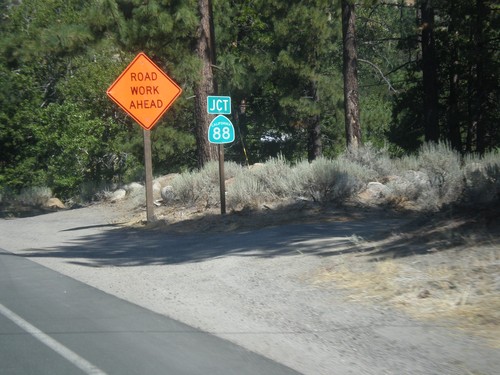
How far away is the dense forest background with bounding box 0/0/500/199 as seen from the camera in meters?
22.9

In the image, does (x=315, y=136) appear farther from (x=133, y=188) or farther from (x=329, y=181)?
(x=329, y=181)

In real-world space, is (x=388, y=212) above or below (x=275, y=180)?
below

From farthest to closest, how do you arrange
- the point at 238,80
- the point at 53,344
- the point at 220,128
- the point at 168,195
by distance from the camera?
the point at 238,80 < the point at 168,195 < the point at 220,128 < the point at 53,344

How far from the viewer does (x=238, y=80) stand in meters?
31.4

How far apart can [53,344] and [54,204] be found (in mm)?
21929

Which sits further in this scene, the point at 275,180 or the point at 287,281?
the point at 275,180

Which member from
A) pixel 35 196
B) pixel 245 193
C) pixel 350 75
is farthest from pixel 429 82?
pixel 35 196

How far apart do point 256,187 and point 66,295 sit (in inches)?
358

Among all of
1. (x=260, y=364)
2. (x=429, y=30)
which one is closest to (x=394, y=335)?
(x=260, y=364)

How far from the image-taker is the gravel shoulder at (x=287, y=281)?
23.6 ft

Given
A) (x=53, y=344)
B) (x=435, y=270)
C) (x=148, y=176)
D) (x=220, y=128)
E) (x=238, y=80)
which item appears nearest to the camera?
(x=53, y=344)

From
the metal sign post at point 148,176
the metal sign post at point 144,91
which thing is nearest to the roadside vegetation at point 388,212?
the metal sign post at point 148,176

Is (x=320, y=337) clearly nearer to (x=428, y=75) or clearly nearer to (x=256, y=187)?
(x=256, y=187)

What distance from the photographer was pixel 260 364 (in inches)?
277
